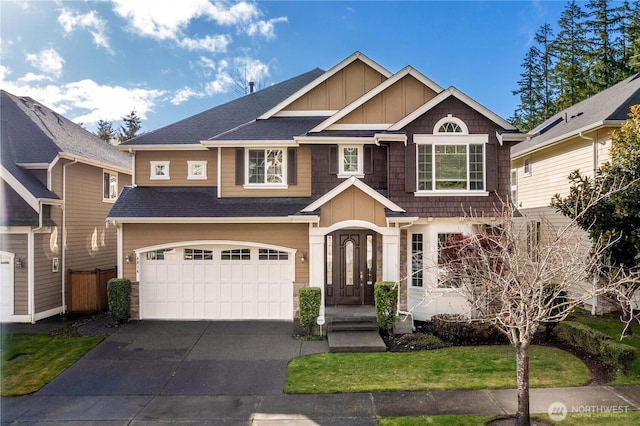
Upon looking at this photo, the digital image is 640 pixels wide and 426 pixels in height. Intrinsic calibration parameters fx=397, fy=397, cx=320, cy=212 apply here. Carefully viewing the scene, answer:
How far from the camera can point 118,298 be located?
11.9 metres

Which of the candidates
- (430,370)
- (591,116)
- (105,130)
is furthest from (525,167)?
(105,130)

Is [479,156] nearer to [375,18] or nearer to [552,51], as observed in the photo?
[375,18]

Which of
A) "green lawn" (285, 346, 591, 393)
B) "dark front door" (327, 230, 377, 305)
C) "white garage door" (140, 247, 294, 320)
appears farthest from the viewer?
"dark front door" (327, 230, 377, 305)

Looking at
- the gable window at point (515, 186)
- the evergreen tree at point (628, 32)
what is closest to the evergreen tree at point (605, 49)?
the evergreen tree at point (628, 32)

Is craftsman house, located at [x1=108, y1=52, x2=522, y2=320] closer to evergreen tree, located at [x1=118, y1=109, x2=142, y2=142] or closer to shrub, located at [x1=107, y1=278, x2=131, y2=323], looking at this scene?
shrub, located at [x1=107, y1=278, x2=131, y2=323]

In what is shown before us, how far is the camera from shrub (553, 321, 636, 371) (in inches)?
320

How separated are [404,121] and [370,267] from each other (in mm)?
4688

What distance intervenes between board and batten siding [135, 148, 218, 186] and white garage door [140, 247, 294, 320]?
8.08ft

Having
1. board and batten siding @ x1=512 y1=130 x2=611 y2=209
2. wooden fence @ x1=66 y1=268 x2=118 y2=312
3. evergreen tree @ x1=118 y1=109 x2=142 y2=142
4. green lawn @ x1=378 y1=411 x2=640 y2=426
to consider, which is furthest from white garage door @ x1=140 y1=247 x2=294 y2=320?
evergreen tree @ x1=118 y1=109 x2=142 y2=142

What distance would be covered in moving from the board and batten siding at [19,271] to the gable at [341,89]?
31.4 ft

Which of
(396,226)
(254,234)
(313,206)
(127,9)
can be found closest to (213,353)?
(254,234)

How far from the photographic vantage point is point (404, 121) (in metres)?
12.2

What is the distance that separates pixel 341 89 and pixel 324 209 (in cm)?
516

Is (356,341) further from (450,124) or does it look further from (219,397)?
(450,124)
